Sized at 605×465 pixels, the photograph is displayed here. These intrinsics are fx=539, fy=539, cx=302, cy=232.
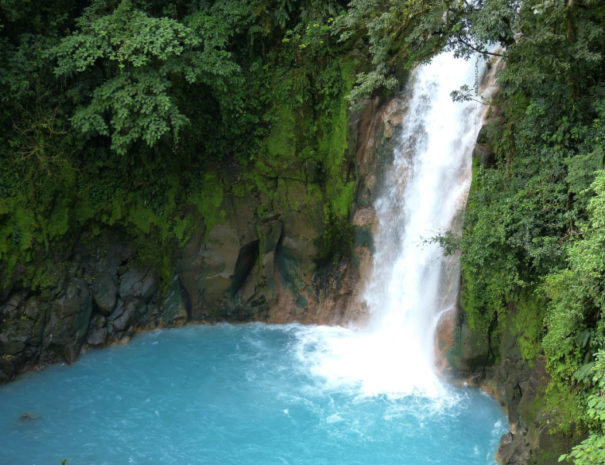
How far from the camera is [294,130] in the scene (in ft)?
46.5

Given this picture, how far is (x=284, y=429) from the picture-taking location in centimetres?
1026

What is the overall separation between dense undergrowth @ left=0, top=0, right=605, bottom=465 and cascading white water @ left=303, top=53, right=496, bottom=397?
1088 mm

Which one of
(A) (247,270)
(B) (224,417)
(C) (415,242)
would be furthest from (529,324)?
(A) (247,270)

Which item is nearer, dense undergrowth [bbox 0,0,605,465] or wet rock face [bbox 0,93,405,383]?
dense undergrowth [bbox 0,0,605,465]

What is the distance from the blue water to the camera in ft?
31.6

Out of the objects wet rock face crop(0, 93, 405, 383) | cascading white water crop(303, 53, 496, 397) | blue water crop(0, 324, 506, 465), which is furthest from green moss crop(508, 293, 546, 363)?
wet rock face crop(0, 93, 405, 383)

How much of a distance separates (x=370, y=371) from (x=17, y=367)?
25.8ft

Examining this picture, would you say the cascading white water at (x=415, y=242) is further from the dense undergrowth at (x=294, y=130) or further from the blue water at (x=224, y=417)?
the dense undergrowth at (x=294, y=130)

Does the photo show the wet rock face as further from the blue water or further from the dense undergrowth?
the blue water

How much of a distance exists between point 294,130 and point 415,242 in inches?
171

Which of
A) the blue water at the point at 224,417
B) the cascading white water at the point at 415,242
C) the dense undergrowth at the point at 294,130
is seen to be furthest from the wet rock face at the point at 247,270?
the blue water at the point at 224,417

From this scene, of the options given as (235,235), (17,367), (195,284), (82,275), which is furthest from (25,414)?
(235,235)

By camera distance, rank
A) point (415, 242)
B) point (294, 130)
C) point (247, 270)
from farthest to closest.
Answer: point (247, 270), point (294, 130), point (415, 242)

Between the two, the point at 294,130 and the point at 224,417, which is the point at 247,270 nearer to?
the point at 294,130
